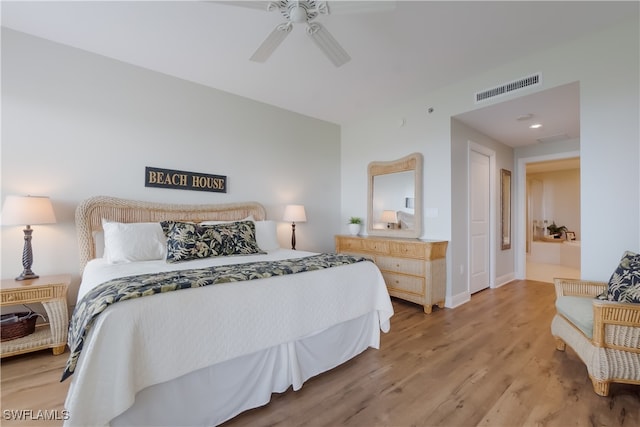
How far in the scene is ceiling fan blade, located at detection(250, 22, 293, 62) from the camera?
2.00m

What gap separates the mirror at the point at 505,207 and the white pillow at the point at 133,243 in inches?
196

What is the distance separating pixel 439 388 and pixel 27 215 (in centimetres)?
343

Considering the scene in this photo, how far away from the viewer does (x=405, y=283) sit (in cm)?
346

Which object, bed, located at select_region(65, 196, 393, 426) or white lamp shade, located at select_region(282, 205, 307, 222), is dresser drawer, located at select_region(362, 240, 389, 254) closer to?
white lamp shade, located at select_region(282, 205, 307, 222)

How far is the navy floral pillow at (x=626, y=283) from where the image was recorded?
1767 mm

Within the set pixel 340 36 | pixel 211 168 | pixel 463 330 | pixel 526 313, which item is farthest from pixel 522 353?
pixel 211 168

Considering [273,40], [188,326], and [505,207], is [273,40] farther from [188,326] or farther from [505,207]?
[505,207]

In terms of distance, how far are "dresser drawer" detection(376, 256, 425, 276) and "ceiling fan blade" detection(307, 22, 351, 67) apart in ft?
7.83

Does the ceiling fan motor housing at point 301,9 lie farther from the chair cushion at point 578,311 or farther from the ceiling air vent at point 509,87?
the chair cushion at point 578,311

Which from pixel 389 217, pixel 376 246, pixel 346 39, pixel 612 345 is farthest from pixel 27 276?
pixel 612 345

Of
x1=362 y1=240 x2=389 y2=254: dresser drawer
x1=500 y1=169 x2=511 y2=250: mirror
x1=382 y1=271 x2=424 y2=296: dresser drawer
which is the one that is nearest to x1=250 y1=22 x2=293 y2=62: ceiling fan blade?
x1=362 y1=240 x2=389 y2=254: dresser drawer

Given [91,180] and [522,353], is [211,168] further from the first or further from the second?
[522,353]

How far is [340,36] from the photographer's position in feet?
8.12

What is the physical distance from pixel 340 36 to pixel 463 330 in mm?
3060
